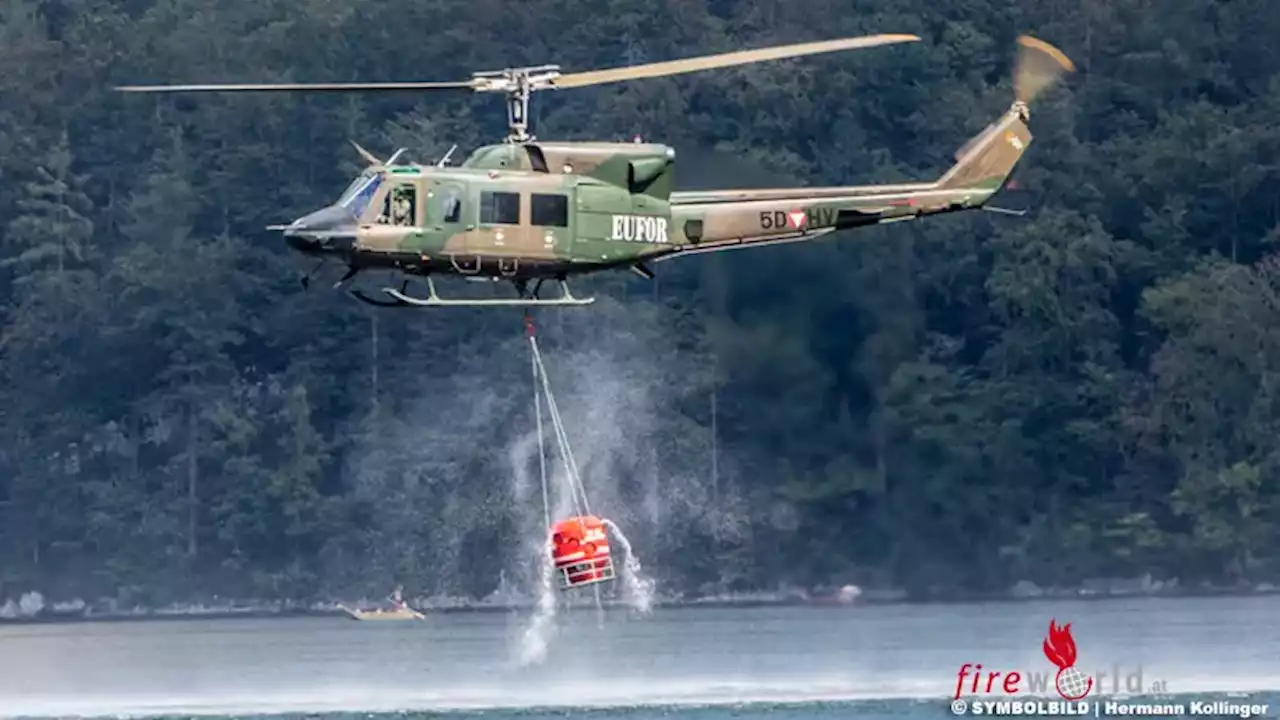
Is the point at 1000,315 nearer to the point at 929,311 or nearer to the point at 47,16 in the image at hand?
the point at 929,311

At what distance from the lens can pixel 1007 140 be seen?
115 ft

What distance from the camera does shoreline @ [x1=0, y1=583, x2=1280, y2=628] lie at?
55.7 m

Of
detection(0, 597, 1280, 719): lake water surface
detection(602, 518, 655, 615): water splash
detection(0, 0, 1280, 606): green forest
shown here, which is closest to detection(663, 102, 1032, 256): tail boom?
detection(0, 597, 1280, 719): lake water surface

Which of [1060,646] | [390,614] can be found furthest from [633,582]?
[1060,646]

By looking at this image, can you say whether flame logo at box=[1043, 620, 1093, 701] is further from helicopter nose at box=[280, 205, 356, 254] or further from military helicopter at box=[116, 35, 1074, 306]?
helicopter nose at box=[280, 205, 356, 254]

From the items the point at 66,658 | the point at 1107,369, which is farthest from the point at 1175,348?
the point at 66,658

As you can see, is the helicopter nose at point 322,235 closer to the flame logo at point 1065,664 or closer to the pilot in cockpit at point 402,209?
the pilot in cockpit at point 402,209

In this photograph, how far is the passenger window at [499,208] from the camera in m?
31.9

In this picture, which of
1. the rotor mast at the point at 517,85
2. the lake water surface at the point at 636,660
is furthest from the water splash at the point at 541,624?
the rotor mast at the point at 517,85

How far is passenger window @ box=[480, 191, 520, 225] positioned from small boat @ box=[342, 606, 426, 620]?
24.7 meters

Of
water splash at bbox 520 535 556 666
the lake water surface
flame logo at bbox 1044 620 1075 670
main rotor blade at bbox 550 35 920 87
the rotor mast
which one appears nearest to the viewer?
main rotor blade at bbox 550 35 920 87

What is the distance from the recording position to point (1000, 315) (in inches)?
2362

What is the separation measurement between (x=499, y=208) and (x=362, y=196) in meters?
1.20

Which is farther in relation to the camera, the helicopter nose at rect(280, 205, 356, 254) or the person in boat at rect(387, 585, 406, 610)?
the person in boat at rect(387, 585, 406, 610)
